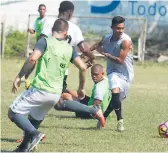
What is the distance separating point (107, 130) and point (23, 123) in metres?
2.69

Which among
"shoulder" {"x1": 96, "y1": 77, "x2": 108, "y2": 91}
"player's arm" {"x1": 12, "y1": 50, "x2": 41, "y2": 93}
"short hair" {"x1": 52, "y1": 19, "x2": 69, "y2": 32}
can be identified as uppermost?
"short hair" {"x1": 52, "y1": 19, "x2": 69, "y2": 32}

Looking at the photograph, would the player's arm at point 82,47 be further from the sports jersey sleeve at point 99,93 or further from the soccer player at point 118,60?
the sports jersey sleeve at point 99,93

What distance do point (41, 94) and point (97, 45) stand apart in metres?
3.35

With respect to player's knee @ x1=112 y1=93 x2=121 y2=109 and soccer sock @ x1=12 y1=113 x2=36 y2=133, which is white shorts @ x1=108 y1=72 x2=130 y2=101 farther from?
soccer sock @ x1=12 y1=113 x2=36 y2=133

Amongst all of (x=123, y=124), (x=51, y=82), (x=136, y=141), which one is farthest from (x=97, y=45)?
(x=51, y=82)

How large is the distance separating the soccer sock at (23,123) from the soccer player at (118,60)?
105 inches

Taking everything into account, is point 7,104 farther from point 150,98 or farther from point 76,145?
point 76,145

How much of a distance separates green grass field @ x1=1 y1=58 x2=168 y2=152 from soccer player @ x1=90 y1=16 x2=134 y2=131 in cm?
42

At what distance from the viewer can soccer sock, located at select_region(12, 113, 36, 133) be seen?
9336 mm

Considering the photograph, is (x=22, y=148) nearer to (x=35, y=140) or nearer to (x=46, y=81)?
(x=35, y=140)

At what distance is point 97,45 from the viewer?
1248 centimetres

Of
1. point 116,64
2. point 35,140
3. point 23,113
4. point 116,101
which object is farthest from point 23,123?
point 116,64

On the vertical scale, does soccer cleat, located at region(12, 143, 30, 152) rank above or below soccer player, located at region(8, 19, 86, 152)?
below

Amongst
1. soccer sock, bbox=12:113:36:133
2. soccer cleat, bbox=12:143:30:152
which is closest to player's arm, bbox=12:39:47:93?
soccer sock, bbox=12:113:36:133
